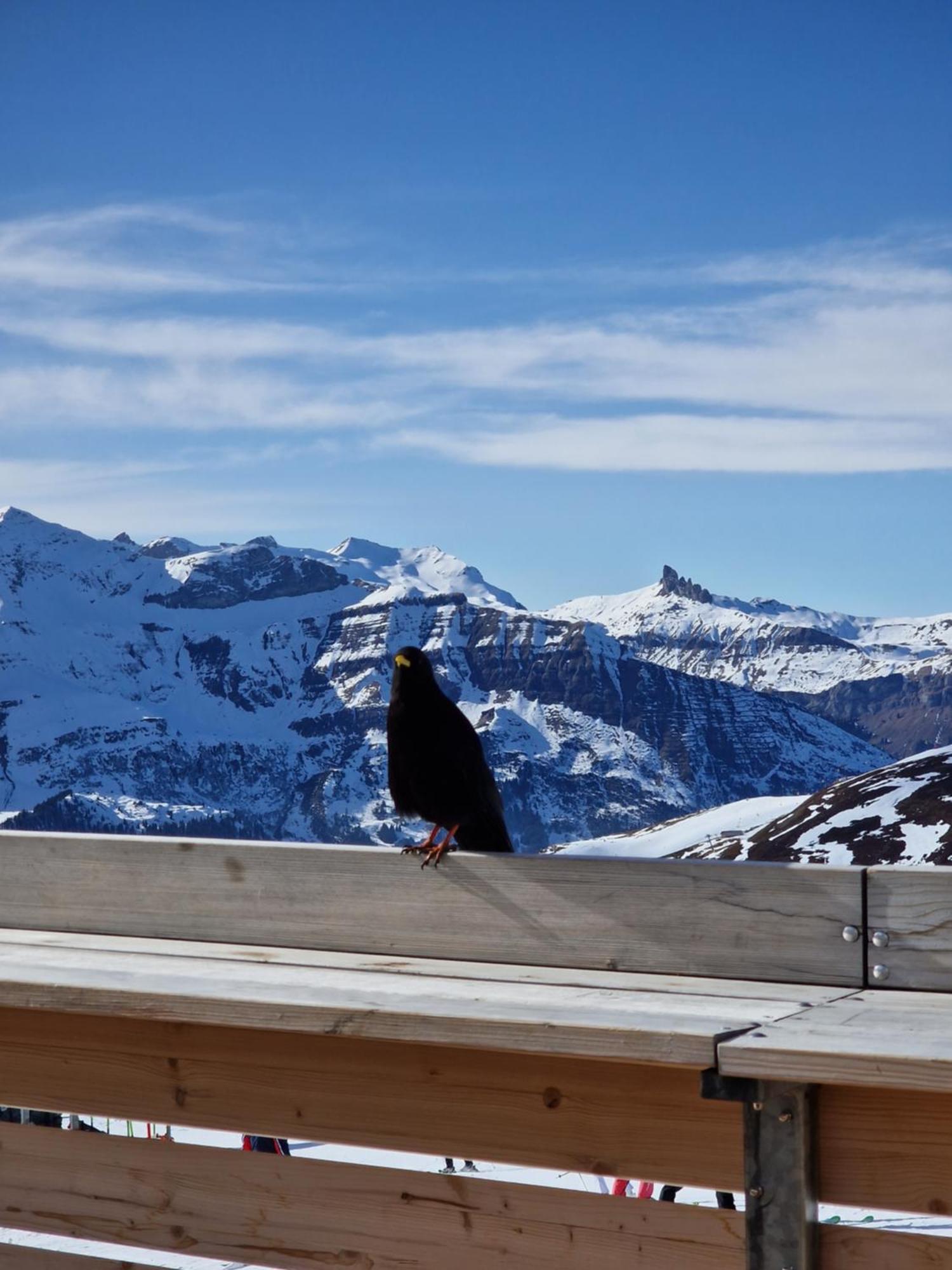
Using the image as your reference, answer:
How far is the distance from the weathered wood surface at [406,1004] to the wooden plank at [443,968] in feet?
0.04

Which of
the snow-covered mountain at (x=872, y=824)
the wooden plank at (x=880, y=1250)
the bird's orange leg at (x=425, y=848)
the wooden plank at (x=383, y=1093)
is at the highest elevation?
the bird's orange leg at (x=425, y=848)

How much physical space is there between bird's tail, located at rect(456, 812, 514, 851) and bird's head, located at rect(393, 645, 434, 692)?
0.39m

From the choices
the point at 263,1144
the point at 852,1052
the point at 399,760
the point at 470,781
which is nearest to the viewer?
the point at 852,1052

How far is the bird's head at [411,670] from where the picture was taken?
12.5 feet

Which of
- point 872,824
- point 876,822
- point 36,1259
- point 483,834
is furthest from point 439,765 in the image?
point 876,822

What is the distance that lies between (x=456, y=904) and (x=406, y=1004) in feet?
1.57

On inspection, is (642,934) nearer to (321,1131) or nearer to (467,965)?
(467,965)

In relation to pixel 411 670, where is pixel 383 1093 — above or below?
below

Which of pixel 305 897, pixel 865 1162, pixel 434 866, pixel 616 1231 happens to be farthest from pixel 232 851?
pixel 865 1162

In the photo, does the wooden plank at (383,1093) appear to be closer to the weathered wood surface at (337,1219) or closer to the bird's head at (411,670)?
the weathered wood surface at (337,1219)

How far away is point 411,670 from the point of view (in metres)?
3.84

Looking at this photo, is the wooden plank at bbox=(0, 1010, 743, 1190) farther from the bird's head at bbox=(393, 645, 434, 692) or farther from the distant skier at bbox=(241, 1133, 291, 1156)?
the bird's head at bbox=(393, 645, 434, 692)

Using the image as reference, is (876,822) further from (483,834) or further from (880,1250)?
(880,1250)

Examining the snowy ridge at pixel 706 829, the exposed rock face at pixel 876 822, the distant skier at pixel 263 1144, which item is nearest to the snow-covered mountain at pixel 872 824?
the exposed rock face at pixel 876 822
